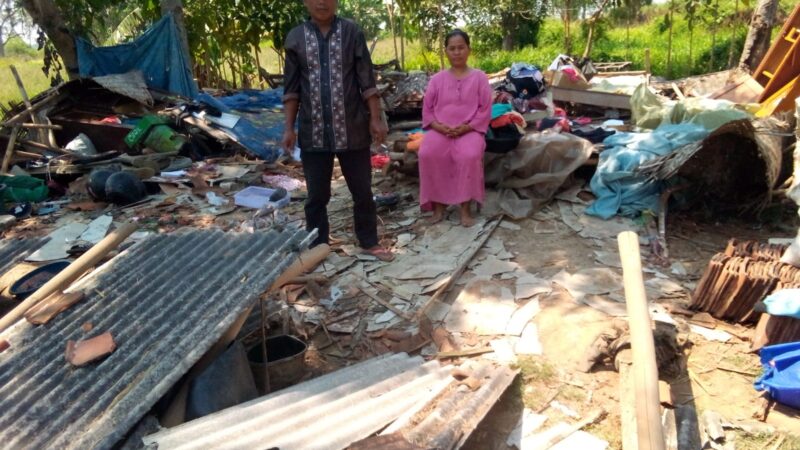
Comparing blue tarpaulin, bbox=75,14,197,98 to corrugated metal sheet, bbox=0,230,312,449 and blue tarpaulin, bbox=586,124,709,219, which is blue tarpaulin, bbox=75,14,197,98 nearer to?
blue tarpaulin, bbox=586,124,709,219

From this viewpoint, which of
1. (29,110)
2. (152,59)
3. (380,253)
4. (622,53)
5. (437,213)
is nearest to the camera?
(380,253)

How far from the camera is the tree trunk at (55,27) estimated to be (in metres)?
8.73

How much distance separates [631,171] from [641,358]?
314cm

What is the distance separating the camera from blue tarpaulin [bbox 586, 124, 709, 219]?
470 cm

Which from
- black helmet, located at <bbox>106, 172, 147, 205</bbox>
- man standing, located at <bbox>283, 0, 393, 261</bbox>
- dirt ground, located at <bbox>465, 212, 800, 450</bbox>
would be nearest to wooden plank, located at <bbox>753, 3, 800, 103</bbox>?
dirt ground, located at <bbox>465, 212, 800, 450</bbox>

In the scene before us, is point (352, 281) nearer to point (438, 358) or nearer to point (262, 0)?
point (438, 358)

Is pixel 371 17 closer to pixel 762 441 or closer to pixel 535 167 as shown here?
pixel 535 167

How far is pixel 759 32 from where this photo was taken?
835cm

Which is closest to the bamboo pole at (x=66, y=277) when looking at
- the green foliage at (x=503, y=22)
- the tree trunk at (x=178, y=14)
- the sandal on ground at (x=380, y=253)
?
the sandal on ground at (x=380, y=253)

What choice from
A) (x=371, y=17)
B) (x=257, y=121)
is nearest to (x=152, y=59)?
(x=257, y=121)

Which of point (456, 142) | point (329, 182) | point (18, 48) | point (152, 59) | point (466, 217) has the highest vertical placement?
point (18, 48)

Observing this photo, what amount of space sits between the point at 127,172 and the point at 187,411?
15.8 ft

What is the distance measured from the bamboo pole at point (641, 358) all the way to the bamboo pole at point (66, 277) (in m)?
2.39

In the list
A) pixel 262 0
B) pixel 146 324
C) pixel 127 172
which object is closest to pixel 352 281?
pixel 146 324
